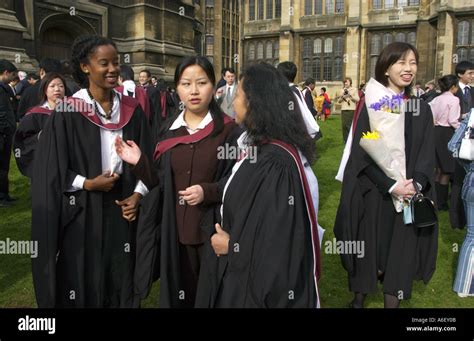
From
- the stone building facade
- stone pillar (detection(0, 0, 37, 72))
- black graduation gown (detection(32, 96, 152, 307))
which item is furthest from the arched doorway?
the stone building facade

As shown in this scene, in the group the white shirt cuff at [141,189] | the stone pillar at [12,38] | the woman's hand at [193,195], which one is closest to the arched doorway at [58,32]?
the stone pillar at [12,38]

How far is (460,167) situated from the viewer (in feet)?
21.2

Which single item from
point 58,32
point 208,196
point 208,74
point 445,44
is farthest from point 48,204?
point 445,44

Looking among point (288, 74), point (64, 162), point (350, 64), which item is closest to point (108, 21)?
point (288, 74)

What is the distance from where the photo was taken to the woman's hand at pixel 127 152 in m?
2.77

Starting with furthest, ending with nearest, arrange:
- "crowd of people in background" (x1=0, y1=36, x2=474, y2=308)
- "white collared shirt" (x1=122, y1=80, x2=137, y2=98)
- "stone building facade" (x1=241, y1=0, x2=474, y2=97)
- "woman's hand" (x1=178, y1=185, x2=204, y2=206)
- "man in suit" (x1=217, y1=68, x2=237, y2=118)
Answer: "stone building facade" (x1=241, y1=0, x2=474, y2=97)
"man in suit" (x1=217, y1=68, x2=237, y2=118)
"white collared shirt" (x1=122, y1=80, x2=137, y2=98)
"woman's hand" (x1=178, y1=185, x2=204, y2=206)
"crowd of people in background" (x1=0, y1=36, x2=474, y2=308)

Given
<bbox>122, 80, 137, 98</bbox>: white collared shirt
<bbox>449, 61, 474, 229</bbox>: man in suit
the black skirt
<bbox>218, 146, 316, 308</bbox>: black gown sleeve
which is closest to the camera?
<bbox>218, 146, 316, 308</bbox>: black gown sleeve

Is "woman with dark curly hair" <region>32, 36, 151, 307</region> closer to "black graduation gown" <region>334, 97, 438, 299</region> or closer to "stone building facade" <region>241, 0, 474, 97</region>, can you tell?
"black graduation gown" <region>334, 97, 438, 299</region>

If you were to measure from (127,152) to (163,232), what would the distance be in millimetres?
569

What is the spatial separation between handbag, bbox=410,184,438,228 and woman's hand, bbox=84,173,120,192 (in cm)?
207

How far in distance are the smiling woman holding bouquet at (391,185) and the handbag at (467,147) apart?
68cm

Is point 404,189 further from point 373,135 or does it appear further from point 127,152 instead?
point 127,152

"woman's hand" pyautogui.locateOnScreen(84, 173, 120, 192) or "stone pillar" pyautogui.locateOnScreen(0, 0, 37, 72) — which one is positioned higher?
"stone pillar" pyautogui.locateOnScreen(0, 0, 37, 72)

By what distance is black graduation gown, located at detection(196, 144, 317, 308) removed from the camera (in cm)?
203
